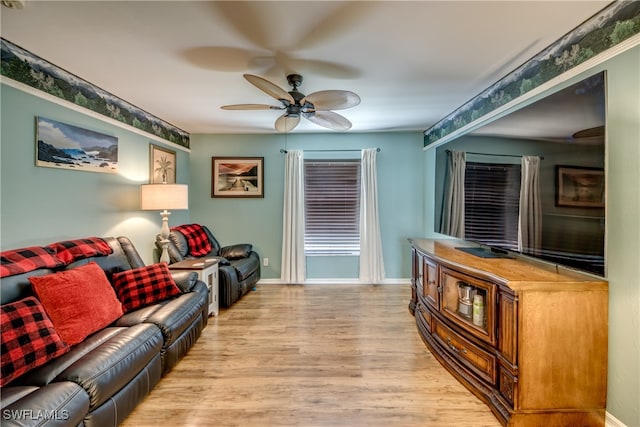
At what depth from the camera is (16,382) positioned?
52.6 inches

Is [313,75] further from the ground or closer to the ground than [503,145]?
further from the ground

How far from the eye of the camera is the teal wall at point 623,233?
55.7 inches

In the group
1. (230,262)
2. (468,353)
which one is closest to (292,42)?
(468,353)

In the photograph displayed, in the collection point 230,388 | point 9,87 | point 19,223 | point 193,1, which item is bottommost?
point 230,388

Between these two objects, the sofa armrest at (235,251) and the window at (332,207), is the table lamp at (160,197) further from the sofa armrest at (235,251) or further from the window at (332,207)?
the window at (332,207)

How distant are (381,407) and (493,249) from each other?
64.4 inches

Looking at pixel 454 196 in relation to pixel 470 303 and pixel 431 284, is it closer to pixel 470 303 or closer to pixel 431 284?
pixel 431 284

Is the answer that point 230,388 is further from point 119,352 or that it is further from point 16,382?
point 16,382

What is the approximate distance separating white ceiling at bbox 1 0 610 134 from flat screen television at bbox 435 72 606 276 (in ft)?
1.68

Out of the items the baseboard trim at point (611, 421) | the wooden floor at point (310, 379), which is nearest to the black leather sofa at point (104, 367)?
the wooden floor at point (310, 379)

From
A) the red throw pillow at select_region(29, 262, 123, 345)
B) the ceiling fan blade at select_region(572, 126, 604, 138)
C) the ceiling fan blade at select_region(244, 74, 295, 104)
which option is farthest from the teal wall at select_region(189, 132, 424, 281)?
the ceiling fan blade at select_region(572, 126, 604, 138)

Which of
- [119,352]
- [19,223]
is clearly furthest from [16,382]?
[19,223]

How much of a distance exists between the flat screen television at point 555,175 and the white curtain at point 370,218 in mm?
1863

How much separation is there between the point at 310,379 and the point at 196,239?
2.66 metres
